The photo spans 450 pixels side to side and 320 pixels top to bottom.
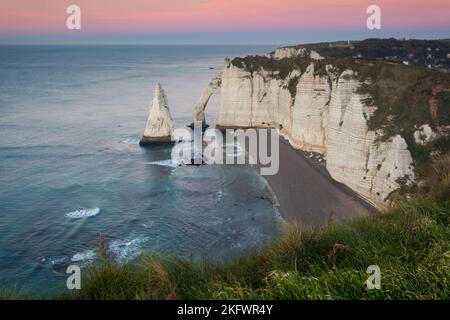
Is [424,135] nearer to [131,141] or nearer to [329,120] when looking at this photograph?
[329,120]

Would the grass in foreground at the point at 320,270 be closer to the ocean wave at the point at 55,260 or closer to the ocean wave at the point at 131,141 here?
the ocean wave at the point at 55,260

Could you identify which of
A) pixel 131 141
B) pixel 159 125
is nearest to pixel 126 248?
pixel 159 125

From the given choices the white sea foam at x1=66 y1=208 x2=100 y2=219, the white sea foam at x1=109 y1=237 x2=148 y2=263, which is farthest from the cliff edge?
the white sea foam at x1=66 y1=208 x2=100 y2=219

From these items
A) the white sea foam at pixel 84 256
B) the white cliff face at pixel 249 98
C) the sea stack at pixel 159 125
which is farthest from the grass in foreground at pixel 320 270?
the sea stack at pixel 159 125

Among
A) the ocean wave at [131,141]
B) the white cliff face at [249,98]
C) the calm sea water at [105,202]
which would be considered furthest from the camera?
the ocean wave at [131,141]

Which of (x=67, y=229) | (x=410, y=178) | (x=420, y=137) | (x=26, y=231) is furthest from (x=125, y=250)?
(x=420, y=137)
